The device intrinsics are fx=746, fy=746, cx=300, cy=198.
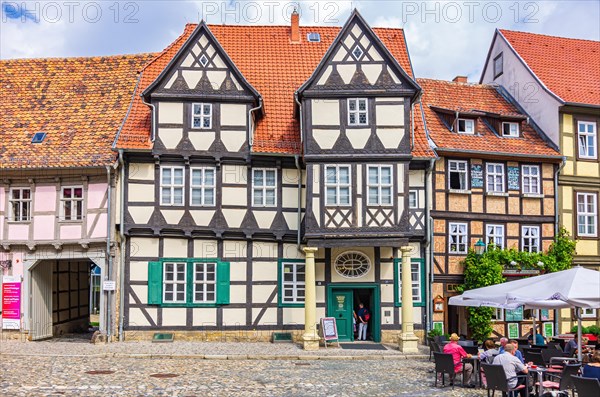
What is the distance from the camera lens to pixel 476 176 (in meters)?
28.1

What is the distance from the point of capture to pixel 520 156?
28.3 meters

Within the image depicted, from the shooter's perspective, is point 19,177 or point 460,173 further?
point 460,173

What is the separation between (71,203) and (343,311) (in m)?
10.3

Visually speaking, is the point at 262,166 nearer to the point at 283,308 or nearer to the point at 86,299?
the point at 283,308

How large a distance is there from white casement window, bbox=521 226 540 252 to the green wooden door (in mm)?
7237

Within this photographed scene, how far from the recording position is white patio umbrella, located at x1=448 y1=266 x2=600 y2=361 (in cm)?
1509

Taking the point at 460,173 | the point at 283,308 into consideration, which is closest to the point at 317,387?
the point at 283,308

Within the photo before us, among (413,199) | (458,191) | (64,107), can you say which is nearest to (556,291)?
(413,199)

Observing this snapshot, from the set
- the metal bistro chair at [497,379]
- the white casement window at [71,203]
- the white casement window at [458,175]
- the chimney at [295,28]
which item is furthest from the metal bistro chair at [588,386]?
the chimney at [295,28]

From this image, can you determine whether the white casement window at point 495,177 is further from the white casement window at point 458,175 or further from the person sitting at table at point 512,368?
the person sitting at table at point 512,368

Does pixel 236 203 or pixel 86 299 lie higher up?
pixel 236 203

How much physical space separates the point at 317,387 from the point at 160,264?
10876 mm

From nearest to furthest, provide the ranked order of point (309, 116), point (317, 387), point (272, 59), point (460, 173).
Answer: point (317, 387), point (309, 116), point (460, 173), point (272, 59)

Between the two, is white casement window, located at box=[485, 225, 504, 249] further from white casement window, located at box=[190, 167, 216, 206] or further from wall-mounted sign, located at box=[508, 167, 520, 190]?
white casement window, located at box=[190, 167, 216, 206]
